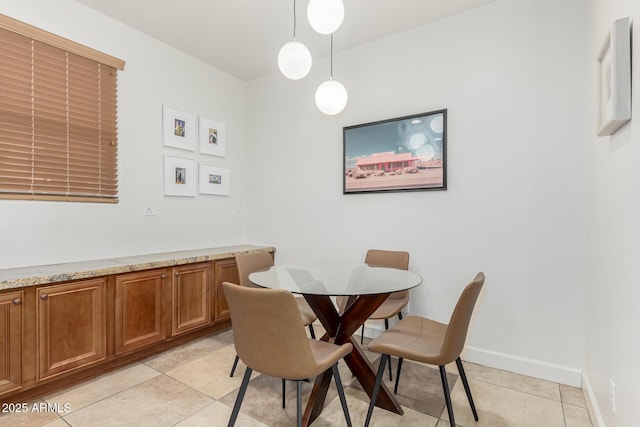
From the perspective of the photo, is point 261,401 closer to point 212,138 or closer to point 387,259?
point 387,259

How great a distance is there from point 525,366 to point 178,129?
3849 millimetres

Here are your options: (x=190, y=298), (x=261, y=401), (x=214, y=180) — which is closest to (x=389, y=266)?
(x=261, y=401)

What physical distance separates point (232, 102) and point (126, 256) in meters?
2.22

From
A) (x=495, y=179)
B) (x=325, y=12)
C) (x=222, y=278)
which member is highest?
(x=325, y=12)

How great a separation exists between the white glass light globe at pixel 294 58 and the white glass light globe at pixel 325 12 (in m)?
0.22

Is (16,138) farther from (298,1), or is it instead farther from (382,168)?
(382,168)

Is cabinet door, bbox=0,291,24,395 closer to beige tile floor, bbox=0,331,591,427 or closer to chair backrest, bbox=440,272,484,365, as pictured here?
beige tile floor, bbox=0,331,591,427

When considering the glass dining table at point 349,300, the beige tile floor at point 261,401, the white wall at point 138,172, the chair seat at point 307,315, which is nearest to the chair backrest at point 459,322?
the glass dining table at point 349,300

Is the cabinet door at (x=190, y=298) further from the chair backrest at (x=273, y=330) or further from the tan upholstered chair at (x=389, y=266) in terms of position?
the chair backrest at (x=273, y=330)

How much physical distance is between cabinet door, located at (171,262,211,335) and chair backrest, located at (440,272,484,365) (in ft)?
7.58

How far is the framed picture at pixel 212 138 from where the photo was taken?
12.1ft

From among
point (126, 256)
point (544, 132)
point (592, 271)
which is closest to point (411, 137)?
point (544, 132)

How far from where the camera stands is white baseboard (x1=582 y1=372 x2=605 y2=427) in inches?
69.9

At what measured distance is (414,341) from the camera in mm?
1925
